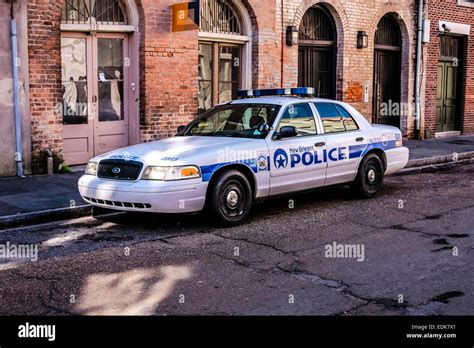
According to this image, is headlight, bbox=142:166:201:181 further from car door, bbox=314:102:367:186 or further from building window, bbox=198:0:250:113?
building window, bbox=198:0:250:113

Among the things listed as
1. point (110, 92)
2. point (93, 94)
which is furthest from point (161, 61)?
point (93, 94)

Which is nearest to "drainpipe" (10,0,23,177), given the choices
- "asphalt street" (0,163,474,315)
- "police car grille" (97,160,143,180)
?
"asphalt street" (0,163,474,315)

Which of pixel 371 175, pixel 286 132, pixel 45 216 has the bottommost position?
pixel 45 216

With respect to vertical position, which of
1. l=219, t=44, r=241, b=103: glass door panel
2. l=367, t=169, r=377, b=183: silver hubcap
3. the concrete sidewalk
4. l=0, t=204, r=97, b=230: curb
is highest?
l=219, t=44, r=241, b=103: glass door panel

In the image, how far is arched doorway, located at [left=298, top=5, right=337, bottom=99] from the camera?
57.7ft

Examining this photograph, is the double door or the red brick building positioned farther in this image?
the double door

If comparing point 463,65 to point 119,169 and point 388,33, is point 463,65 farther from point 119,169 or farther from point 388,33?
point 119,169

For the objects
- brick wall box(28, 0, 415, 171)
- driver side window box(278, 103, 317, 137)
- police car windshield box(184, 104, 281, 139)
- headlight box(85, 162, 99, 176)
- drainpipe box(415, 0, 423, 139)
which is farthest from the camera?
drainpipe box(415, 0, 423, 139)

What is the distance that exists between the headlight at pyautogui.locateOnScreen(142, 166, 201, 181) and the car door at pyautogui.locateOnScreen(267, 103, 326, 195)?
129cm

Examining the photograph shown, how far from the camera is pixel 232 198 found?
8.56 meters

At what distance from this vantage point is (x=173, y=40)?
46.5 feet

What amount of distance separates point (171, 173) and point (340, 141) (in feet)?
10.0
